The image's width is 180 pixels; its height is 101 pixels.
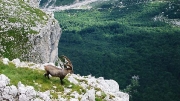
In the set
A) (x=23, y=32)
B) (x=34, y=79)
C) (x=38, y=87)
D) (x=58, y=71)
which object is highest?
(x=58, y=71)

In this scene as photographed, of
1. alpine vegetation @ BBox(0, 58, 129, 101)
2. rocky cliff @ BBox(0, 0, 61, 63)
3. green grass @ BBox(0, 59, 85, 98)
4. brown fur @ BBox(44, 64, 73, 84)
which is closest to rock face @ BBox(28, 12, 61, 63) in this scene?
rocky cliff @ BBox(0, 0, 61, 63)

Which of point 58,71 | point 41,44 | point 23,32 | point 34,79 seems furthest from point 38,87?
point 41,44

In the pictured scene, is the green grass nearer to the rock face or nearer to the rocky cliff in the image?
the rocky cliff

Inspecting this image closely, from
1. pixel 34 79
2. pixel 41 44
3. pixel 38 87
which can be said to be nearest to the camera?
pixel 38 87

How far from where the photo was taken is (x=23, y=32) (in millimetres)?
79312

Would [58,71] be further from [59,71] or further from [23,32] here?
[23,32]

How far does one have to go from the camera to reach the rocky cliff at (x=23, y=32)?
248 feet

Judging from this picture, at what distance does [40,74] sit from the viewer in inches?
1248

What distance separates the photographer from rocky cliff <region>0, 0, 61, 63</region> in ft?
248

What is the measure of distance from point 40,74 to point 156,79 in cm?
14604

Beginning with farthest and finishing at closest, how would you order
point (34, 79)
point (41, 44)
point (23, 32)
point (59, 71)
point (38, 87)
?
point (41, 44), point (23, 32), point (59, 71), point (34, 79), point (38, 87)

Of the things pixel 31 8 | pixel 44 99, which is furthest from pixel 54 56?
pixel 44 99

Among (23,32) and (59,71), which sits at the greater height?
(59,71)

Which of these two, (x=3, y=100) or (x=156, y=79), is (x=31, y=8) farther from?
(x=156, y=79)
